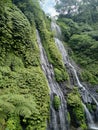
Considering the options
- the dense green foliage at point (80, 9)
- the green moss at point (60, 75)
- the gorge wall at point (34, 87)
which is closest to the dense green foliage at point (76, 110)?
the gorge wall at point (34, 87)

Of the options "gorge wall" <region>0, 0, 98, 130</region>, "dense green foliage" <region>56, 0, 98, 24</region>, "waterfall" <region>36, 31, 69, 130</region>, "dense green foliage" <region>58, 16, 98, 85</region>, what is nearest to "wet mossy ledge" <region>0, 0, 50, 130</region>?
"gorge wall" <region>0, 0, 98, 130</region>

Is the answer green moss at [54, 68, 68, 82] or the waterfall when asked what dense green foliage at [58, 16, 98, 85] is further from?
the waterfall

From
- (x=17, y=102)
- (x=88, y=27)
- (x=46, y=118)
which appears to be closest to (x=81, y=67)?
(x=88, y=27)

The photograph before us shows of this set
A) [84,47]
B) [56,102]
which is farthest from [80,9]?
[56,102]

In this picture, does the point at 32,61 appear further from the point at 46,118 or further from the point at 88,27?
the point at 88,27

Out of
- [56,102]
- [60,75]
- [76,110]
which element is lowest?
[76,110]

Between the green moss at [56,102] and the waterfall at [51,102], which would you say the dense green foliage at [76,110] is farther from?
the green moss at [56,102]

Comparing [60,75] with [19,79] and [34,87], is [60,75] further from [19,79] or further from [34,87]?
[19,79]
